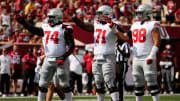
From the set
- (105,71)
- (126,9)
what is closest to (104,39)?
(105,71)

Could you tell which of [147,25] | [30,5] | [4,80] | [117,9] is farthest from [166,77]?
[147,25]

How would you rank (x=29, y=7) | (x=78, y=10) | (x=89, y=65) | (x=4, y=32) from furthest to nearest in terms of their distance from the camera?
(x=29, y=7)
(x=78, y=10)
(x=4, y=32)
(x=89, y=65)

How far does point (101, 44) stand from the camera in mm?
8633

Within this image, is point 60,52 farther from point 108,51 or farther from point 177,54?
point 177,54

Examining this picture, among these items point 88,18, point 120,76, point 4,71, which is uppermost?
point 120,76

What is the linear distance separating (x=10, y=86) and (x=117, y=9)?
6.57m

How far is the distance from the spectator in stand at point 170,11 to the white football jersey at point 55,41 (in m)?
12.9

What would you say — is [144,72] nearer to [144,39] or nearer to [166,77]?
[144,39]

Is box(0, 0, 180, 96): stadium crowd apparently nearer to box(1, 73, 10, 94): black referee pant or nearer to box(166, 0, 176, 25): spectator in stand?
box(166, 0, 176, 25): spectator in stand

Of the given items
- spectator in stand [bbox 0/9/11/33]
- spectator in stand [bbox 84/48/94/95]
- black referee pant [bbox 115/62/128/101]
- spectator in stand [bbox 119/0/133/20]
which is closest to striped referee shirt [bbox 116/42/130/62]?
black referee pant [bbox 115/62/128/101]

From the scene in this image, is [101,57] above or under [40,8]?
above

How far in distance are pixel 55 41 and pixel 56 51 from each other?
191 mm

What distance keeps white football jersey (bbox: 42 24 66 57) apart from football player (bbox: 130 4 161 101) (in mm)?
1381

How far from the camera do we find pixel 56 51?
8617 mm
